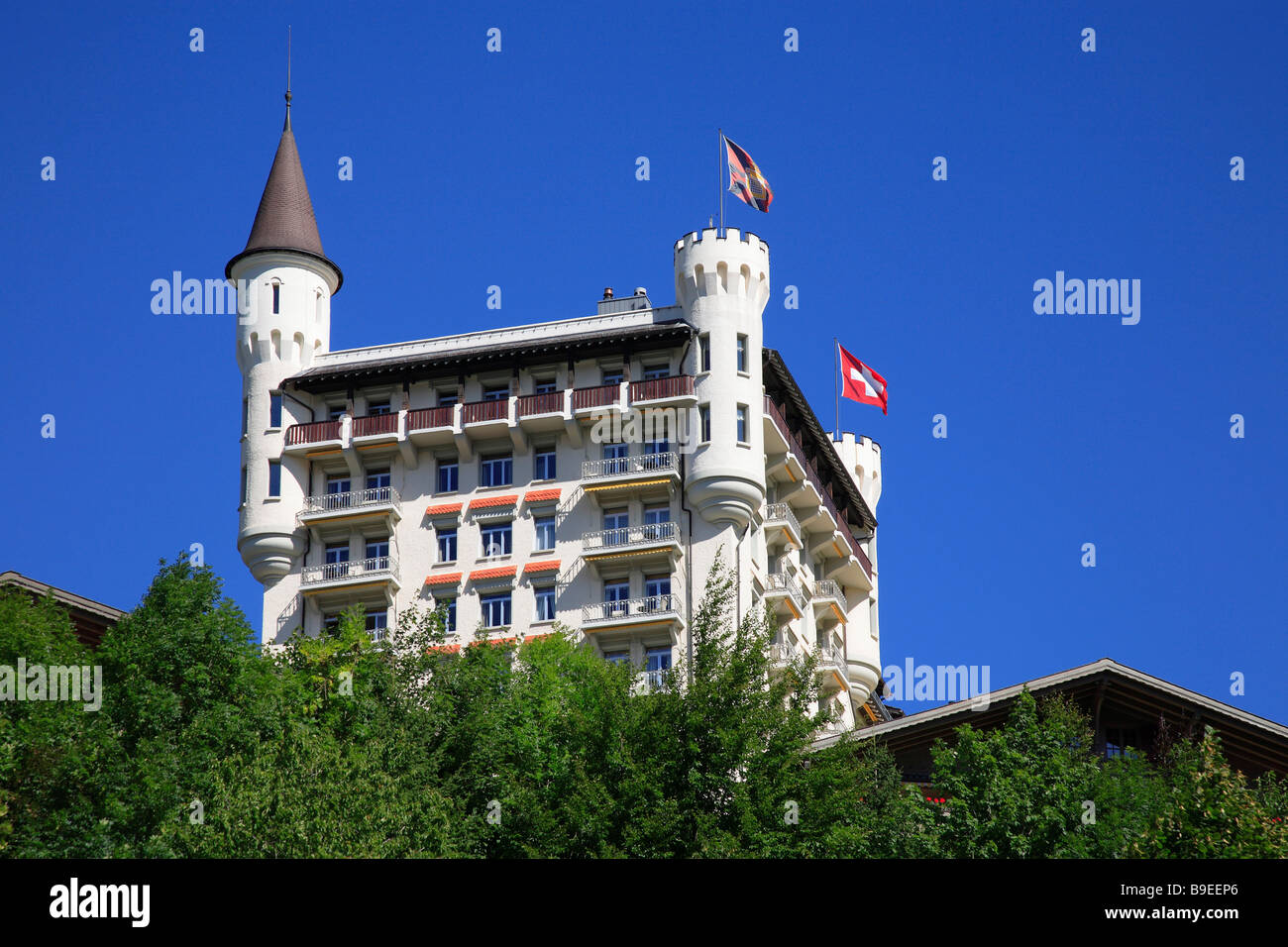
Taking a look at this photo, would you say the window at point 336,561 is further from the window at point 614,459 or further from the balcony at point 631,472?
the window at point 614,459

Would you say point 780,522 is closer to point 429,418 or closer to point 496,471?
point 496,471

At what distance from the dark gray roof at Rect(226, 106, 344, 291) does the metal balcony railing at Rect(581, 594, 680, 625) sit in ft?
66.3

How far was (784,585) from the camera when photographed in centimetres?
8456

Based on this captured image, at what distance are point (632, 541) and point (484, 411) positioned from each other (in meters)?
8.50

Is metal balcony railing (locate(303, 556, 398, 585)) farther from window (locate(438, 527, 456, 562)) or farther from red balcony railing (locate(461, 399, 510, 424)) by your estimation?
red balcony railing (locate(461, 399, 510, 424))

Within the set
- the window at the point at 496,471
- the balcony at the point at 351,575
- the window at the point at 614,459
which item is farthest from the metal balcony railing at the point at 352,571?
the window at the point at 614,459

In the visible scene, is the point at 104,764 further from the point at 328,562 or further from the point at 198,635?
the point at 328,562

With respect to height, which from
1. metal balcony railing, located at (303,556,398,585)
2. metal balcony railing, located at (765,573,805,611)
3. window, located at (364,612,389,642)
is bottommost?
window, located at (364,612,389,642)

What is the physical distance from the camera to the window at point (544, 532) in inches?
3189

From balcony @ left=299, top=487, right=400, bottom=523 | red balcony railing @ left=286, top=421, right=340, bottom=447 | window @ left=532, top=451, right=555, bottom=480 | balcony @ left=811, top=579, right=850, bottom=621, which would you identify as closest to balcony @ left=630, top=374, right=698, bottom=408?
window @ left=532, top=451, right=555, bottom=480

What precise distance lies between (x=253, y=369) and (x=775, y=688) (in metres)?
39.9

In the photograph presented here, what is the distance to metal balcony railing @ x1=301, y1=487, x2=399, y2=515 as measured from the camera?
3275 inches

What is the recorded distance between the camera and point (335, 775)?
47.4 meters
